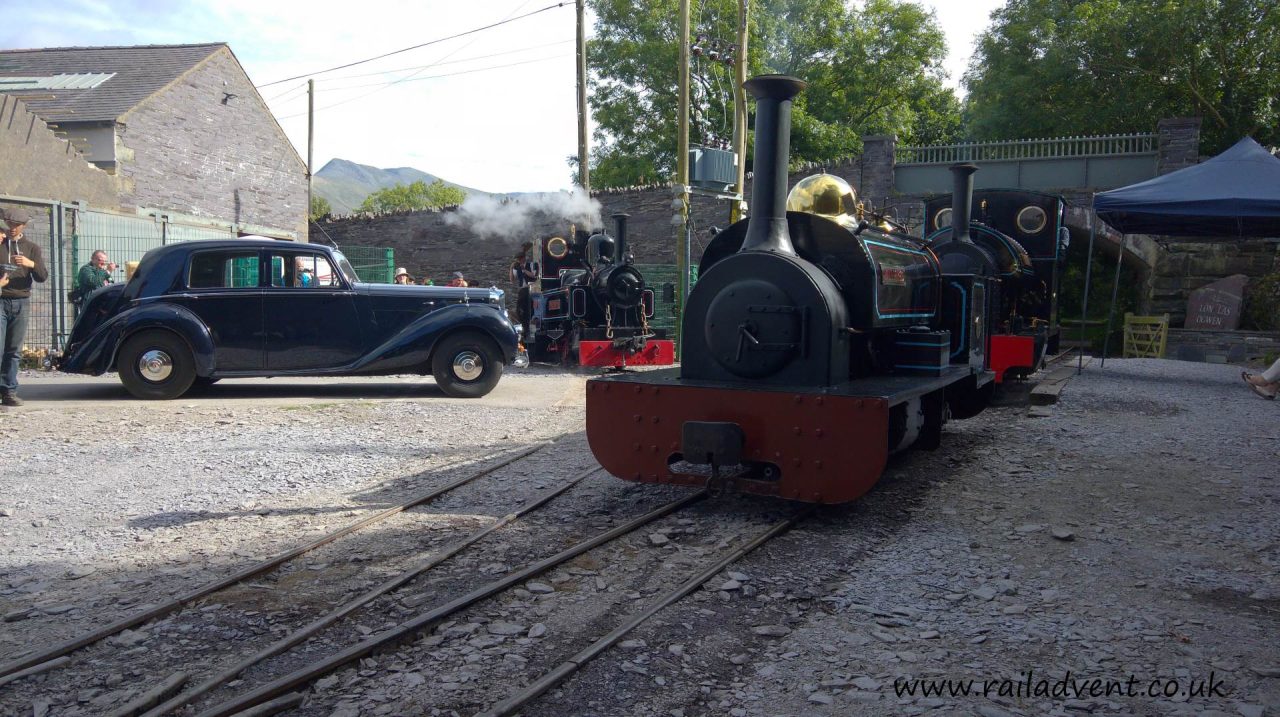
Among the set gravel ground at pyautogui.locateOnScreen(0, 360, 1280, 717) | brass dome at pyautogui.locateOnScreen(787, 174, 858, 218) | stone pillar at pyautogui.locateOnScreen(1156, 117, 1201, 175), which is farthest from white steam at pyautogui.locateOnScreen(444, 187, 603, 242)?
brass dome at pyautogui.locateOnScreen(787, 174, 858, 218)

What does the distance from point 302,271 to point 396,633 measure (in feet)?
22.5

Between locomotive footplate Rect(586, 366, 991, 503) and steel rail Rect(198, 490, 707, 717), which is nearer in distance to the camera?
steel rail Rect(198, 490, 707, 717)

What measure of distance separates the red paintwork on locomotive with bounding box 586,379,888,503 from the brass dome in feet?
5.38

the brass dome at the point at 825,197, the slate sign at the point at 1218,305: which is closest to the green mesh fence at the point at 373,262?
the brass dome at the point at 825,197

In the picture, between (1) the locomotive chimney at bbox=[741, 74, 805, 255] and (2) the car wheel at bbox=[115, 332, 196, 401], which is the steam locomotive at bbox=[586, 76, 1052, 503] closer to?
(1) the locomotive chimney at bbox=[741, 74, 805, 255]

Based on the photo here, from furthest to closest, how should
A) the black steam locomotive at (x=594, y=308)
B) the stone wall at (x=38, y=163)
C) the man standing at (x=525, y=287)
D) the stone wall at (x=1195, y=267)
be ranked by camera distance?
the stone wall at (x=1195, y=267)
the stone wall at (x=38, y=163)
the man standing at (x=525, y=287)
the black steam locomotive at (x=594, y=308)

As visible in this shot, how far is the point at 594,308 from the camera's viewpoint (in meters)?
13.7

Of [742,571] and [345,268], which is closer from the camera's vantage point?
[742,571]

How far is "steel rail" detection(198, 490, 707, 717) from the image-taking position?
8.76ft

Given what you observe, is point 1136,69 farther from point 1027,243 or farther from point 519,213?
point 519,213

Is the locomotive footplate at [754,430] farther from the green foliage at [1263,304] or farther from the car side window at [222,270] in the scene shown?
the green foliage at [1263,304]

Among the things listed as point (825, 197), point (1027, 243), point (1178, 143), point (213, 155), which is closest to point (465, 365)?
point (825, 197)

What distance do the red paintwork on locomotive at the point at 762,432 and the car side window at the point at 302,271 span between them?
511 centimetres

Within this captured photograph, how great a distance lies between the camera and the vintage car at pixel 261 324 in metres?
8.84
